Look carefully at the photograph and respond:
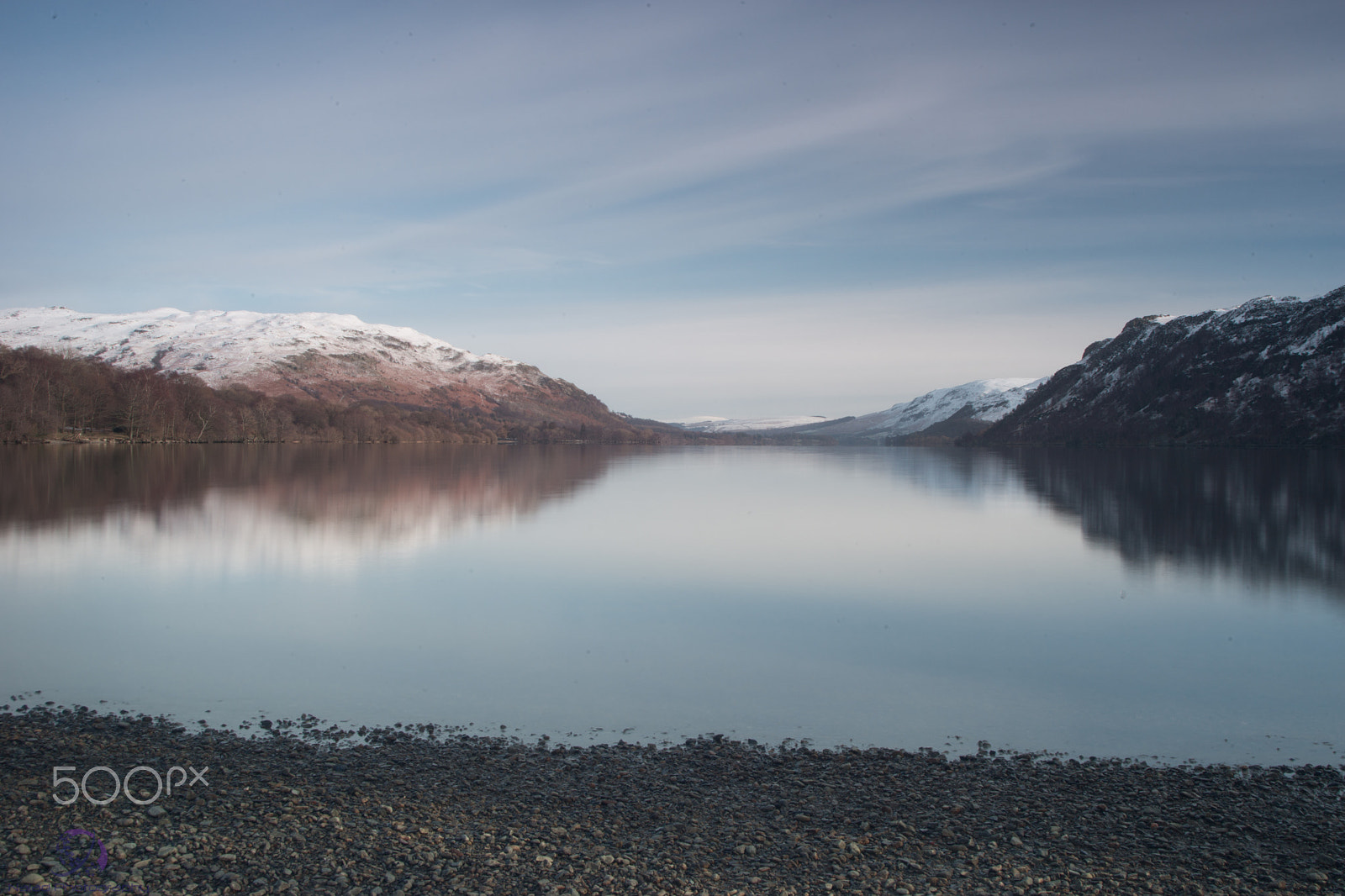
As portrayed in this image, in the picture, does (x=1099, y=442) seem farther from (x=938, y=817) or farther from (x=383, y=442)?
(x=938, y=817)

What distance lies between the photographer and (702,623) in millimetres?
12305

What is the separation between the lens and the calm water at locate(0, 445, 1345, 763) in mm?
8305

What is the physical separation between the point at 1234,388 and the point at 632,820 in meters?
191

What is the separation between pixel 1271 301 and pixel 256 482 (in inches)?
8705

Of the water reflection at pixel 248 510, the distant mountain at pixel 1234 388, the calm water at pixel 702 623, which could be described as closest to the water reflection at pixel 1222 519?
the calm water at pixel 702 623

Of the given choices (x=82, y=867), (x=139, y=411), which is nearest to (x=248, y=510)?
(x=82, y=867)

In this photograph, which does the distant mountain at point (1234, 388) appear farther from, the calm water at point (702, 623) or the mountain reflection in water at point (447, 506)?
the calm water at point (702, 623)

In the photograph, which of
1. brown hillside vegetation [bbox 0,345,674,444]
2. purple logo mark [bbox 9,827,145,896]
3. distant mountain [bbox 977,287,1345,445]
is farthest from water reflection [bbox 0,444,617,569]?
distant mountain [bbox 977,287,1345,445]

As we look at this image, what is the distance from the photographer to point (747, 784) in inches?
256

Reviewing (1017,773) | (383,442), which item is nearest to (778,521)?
(1017,773)

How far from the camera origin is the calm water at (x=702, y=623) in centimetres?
830

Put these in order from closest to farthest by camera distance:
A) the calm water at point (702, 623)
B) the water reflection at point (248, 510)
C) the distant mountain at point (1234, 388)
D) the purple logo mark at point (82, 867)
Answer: the purple logo mark at point (82, 867) < the calm water at point (702, 623) < the water reflection at point (248, 510) < the distant mountain at point (1234, 388)

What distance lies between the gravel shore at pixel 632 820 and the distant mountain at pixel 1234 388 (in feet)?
475

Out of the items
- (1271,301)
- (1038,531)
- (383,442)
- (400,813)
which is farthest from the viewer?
(1271,301)
